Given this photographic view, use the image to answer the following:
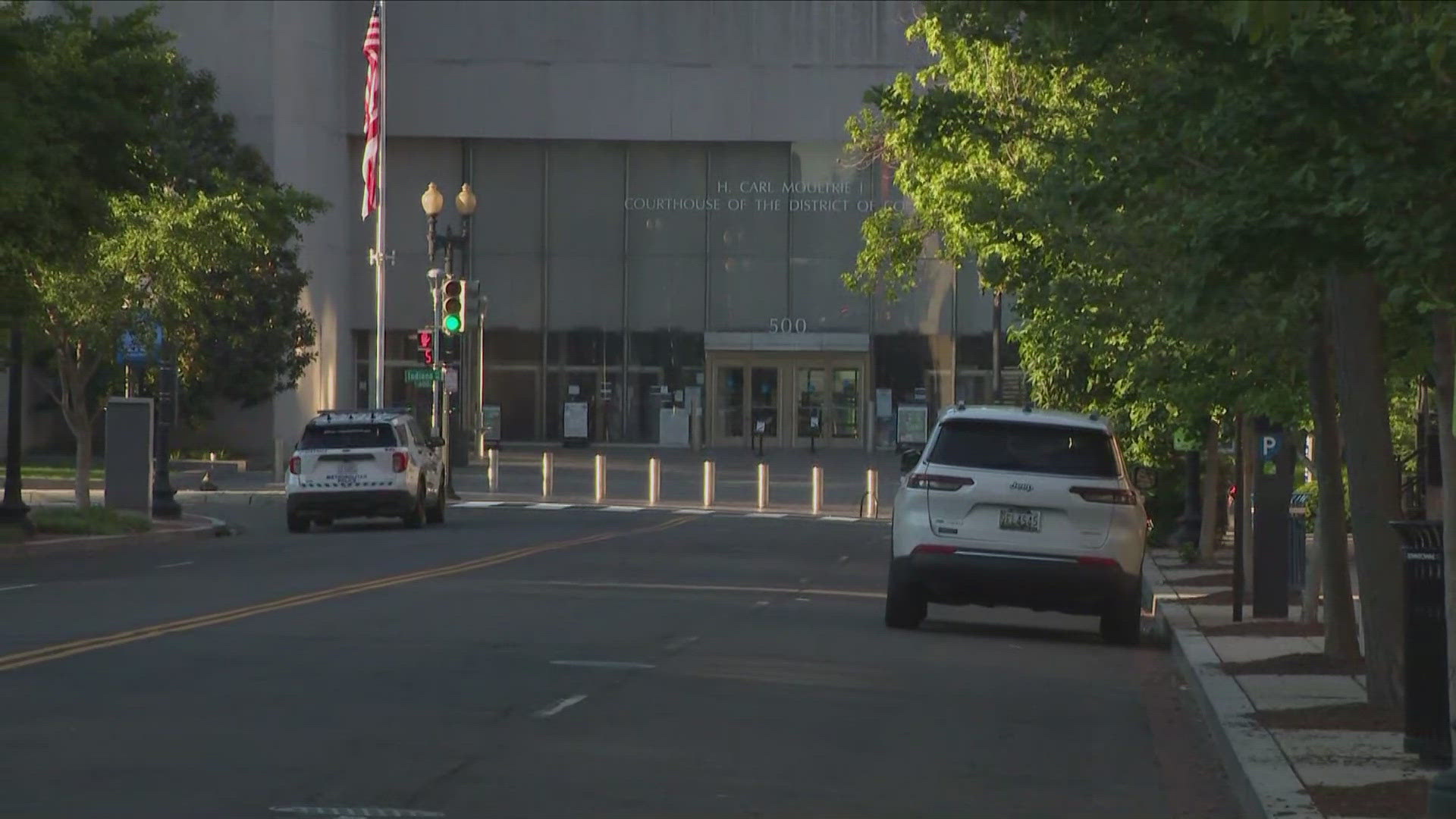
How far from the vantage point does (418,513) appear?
111ft

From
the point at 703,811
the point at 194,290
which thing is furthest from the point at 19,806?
the point at 194,290

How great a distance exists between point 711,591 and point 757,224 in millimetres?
45305

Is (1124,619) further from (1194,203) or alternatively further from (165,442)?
(165,442)

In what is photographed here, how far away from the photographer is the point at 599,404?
6700 centimetres

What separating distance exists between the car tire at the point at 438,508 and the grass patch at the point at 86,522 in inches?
183

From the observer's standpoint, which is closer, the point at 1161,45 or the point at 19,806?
the point at 19,806

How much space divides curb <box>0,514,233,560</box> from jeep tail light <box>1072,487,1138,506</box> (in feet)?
49.0

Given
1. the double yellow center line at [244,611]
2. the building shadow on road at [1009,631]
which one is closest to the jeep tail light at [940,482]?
the building shadow on road at [1009,631]

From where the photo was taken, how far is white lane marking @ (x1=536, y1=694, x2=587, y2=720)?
1211 centimetres

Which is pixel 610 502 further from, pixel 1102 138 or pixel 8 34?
pixel 1102 138

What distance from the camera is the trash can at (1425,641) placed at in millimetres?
10500

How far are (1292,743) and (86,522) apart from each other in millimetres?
23461

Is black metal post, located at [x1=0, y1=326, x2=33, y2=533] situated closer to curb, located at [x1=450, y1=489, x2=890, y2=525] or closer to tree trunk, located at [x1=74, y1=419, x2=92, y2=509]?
tree trunk, located at [x1=74, y1=419, x2=92, y2=509]

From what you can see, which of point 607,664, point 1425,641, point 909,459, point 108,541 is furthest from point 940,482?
point 108,541
